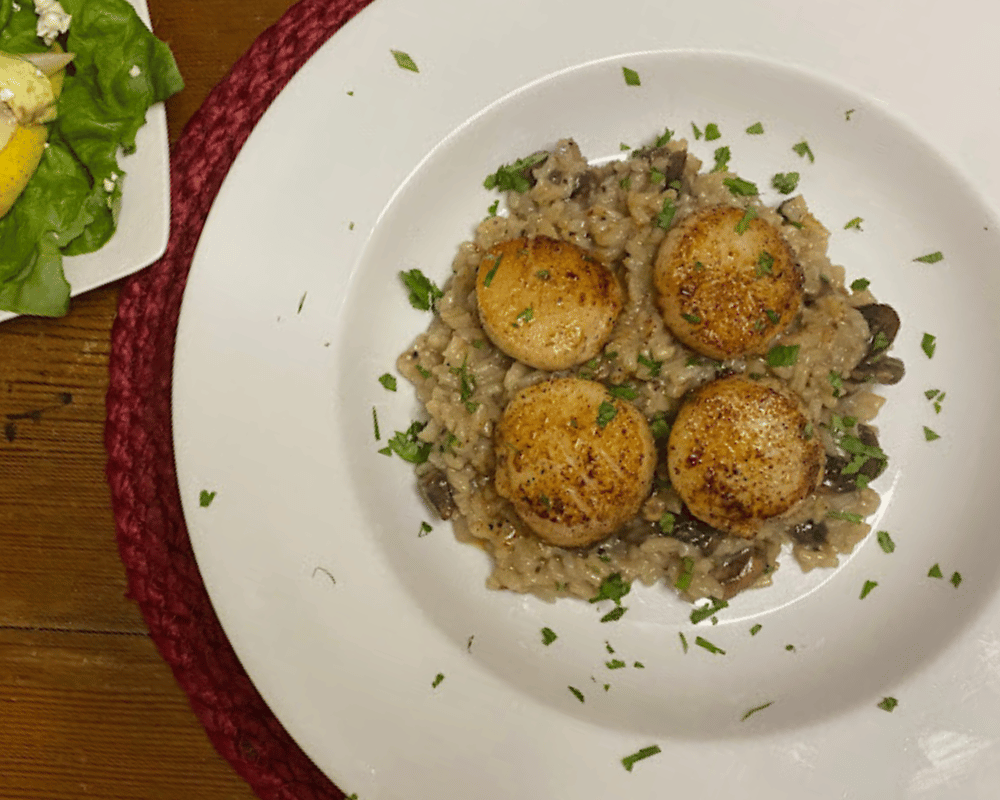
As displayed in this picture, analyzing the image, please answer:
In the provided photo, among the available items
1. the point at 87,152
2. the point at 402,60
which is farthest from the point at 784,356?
the point at 87,152

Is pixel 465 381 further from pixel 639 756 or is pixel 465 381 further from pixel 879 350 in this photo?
pixel 879 350

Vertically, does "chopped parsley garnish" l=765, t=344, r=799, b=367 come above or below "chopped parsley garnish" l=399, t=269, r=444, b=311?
above

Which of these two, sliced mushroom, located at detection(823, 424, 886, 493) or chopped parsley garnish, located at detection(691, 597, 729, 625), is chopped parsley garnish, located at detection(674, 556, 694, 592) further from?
sliced mushroom, located at detection(823, 424, 886, 493)

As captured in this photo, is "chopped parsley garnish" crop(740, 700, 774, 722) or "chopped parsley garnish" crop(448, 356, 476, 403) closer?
"chopped parsley garnish" crop(740, 700, 774, 722)

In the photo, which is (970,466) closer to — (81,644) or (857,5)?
(857,5)

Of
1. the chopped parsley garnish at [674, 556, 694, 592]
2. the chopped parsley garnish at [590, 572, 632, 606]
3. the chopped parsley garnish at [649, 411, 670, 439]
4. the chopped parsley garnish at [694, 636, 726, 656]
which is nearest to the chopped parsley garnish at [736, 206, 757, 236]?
the chopped parsley garnish at [649, 411, 670, 439]
